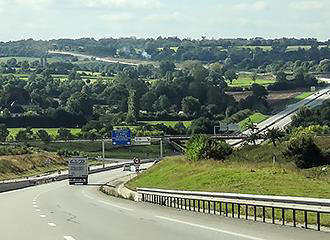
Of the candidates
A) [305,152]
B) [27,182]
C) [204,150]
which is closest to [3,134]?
[27,182]

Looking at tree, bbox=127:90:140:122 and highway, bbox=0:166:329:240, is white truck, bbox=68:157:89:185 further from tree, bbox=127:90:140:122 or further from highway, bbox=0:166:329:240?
tree, bbox=127:90:140:122

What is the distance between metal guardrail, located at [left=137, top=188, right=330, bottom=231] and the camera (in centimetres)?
2122

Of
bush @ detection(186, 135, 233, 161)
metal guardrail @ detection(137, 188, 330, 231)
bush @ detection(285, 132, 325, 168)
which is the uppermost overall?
metal guardrail @ detection(137, 188, 330, 231)

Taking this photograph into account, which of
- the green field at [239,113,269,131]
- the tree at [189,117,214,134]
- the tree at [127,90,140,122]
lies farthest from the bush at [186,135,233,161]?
the tree at [127,90,140,122]

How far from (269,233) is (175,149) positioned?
12973 cm

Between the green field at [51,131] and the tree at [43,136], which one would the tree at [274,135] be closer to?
the tree at [43,136]

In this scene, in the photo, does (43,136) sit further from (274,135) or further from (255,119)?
(255,119)

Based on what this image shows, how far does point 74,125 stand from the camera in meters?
185

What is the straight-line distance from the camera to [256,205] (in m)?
25.0

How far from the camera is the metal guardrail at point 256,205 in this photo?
21219mm

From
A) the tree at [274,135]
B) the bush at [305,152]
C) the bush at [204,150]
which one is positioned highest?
the bush at [204,150]

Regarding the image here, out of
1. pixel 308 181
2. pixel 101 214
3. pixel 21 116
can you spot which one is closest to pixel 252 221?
pixel 101 214

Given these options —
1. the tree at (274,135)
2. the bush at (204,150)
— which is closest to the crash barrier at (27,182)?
the bush at (204,150)

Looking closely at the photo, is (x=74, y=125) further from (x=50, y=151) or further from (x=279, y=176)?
(x=279, y=176)
